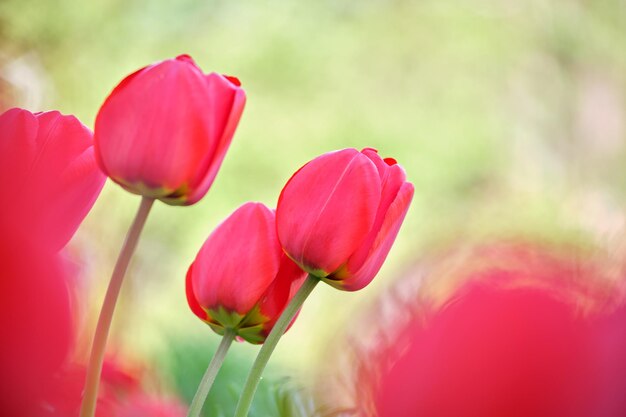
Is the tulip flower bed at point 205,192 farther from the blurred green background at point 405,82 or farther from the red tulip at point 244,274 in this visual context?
the blurred green background at point 405,82

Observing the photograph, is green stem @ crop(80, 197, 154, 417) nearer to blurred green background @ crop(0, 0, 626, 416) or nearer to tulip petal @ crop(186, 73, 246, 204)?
tulip petal @ crop(186, 73, 246, 204)

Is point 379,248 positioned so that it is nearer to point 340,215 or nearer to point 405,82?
point 340,215

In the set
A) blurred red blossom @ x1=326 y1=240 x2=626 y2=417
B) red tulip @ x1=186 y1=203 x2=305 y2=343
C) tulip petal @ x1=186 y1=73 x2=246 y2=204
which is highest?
tulip petal @ x1=186 y1=73 x2=246 y2=204

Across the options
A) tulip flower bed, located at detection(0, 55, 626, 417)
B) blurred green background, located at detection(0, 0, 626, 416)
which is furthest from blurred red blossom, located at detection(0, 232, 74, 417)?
blurred green background, located at detection(0, 0, 626, 416)

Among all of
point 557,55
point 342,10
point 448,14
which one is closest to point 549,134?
point 557,55

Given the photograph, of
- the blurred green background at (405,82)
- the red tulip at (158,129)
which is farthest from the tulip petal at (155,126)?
the blurred green background at (405,82)

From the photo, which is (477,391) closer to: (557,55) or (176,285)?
(176,285)

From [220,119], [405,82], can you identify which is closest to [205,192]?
[220,119]

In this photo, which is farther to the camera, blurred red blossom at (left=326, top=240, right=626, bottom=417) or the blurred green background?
the blurred green background
